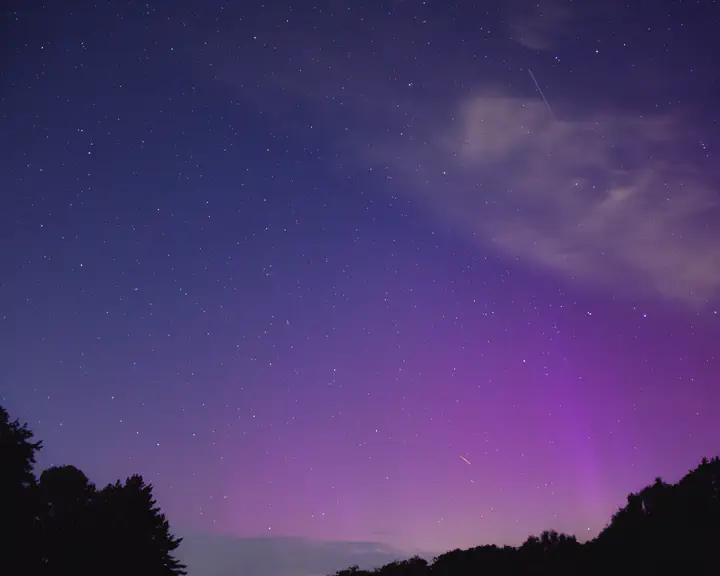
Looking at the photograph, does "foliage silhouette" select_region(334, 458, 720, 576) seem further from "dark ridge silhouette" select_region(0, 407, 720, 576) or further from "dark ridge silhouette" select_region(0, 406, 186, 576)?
"dark ridge silhouette" select_region(0, 406, 186, 576)

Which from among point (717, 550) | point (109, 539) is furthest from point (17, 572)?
point (717, 550)

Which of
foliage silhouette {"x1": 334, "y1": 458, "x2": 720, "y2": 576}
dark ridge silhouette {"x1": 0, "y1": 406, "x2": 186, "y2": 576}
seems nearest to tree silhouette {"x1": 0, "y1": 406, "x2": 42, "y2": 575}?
dark ridge silhouette {"x1": 0, "y1": 406, "x2": 186, "y2": 576}

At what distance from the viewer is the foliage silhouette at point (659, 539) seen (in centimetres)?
3609

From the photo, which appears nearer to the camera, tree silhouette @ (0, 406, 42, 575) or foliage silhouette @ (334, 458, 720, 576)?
tree silhouette @ (0, 406, 42, 575)

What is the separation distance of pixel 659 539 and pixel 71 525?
39.6 metres

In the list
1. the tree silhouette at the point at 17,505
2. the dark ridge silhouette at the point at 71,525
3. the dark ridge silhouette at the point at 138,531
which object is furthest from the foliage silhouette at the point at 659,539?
the tree silhouette at the point at 17,505

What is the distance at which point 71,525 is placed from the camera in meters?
39.1

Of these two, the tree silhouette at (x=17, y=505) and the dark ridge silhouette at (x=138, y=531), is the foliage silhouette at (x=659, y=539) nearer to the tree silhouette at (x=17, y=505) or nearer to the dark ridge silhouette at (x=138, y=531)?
the dark ridge silhouette at (x=138, y=531)

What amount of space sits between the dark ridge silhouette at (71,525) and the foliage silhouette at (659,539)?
33470 millimetres

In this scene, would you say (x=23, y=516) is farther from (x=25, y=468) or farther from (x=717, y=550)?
(x=717, y=550)

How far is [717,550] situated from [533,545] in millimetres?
37589

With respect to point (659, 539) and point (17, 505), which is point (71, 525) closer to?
point (17, 505)

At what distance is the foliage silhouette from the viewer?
36.1 meters

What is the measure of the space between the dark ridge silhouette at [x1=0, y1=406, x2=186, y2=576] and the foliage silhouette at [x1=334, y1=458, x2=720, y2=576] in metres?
33.5
